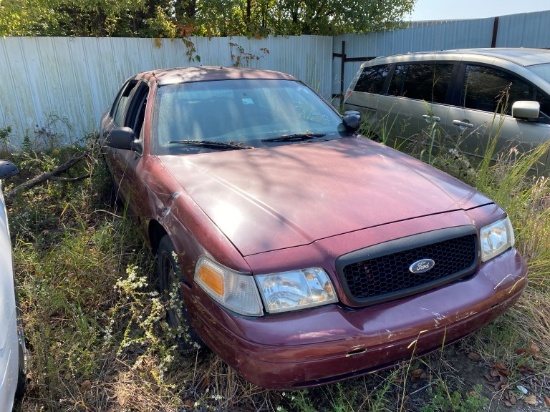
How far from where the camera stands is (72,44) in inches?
287

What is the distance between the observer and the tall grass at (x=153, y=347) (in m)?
2.27

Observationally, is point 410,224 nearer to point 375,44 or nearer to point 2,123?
point 2,123

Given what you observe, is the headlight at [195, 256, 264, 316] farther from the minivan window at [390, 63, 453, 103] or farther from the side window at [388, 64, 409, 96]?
the side window at [388, 64, 409, 96]

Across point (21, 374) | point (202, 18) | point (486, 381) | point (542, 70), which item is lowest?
point (486, 381)

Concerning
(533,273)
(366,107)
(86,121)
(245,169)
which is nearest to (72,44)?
(86,121)

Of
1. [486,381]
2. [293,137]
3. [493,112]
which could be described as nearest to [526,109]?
[493,112]

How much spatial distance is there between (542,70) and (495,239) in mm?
A: 2822

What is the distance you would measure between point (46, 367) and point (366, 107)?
16.6 ft

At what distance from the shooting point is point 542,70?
13.9 feet

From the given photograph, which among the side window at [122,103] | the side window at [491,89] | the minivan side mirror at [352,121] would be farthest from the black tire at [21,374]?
the side window at [491,89]

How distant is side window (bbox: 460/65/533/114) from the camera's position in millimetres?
4281

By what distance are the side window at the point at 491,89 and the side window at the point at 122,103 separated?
3635mm

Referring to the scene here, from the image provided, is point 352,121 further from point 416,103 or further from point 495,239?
point 416,103

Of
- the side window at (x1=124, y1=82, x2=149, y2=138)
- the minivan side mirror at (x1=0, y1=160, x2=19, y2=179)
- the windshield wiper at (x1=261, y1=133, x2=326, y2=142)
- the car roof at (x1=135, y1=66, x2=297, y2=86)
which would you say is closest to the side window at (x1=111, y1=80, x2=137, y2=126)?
the side window at (x1=124, y1=82, x2=149, y2=138)
